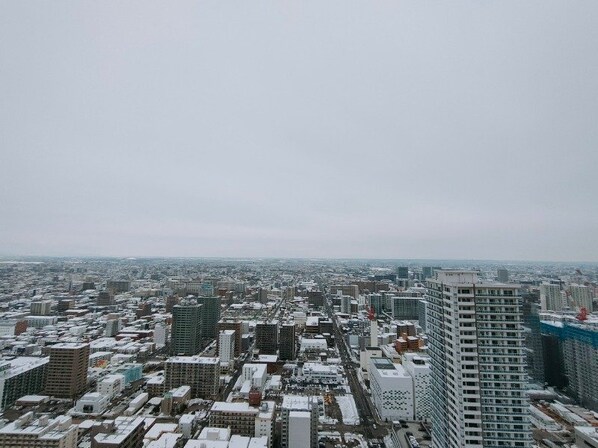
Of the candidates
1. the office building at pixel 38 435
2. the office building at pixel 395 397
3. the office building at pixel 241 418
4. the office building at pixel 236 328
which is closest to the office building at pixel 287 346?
the office building at pixel 236 328

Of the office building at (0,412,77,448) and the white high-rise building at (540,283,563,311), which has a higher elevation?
the white high-rise building at (540,283,563,311)

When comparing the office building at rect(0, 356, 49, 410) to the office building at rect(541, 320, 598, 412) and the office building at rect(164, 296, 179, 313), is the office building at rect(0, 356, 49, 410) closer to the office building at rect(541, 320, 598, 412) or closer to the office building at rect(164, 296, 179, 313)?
the office building at rect(164, 296, 179, 313)

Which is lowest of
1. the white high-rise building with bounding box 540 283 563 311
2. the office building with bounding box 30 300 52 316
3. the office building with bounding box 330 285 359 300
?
the office building with bounding box 30 300 52 316

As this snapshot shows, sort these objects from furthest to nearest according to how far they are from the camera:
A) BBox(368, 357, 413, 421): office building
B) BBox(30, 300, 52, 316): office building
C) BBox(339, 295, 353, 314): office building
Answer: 1. BBox(339, 295, 353, 314): office building
2. BBox(30, 300, 52, 316): office building
3. BBox(368, 357, 413, 421): office building

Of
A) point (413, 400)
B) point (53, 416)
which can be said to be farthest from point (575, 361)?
point (53, 416)

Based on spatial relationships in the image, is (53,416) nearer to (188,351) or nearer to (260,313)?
(188,351)

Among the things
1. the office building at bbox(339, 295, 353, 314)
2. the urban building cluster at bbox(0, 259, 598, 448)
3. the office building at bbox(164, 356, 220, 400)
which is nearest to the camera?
the urban building cluster at bbox(0, 259, 598, 448)

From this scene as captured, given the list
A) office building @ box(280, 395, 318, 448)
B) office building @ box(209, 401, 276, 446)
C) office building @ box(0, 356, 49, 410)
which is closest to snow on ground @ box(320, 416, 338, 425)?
office building @ box(280, 395, 318, 448)

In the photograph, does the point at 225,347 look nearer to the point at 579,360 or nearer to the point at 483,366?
the point at 483,366
